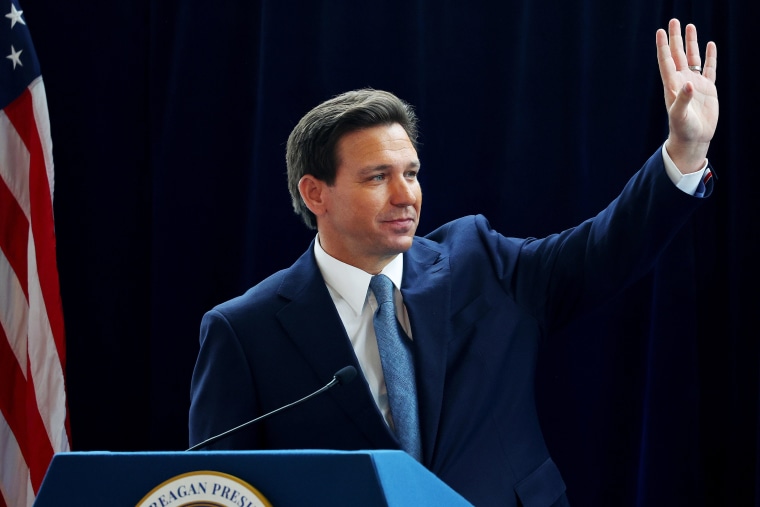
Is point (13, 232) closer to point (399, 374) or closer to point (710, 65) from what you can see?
point (399, 374)

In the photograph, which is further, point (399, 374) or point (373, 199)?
point (373, 199)

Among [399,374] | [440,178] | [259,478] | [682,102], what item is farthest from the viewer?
[440,178]

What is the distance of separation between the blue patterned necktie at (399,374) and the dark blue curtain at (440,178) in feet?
2.40

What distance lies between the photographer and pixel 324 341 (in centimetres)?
235

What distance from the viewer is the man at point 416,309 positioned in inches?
87.7

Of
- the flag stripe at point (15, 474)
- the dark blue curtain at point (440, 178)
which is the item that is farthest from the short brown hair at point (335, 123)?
the flag stripe at point (15, 474)

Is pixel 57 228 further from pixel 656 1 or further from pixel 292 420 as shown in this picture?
pixel 656 1

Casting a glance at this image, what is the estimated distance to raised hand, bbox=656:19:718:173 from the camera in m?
2.06

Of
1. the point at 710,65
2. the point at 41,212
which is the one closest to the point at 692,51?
the point at 710,65

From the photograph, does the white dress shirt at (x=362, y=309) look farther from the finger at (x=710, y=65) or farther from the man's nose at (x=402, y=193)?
the finger at (x=710, y=65)

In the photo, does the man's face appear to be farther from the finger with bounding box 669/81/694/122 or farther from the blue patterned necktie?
the finger with bounding box 669/81/694/122

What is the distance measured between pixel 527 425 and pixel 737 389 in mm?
776

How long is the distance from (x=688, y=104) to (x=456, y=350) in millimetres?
763

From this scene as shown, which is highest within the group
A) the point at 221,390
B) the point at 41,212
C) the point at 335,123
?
the point at 335,123
